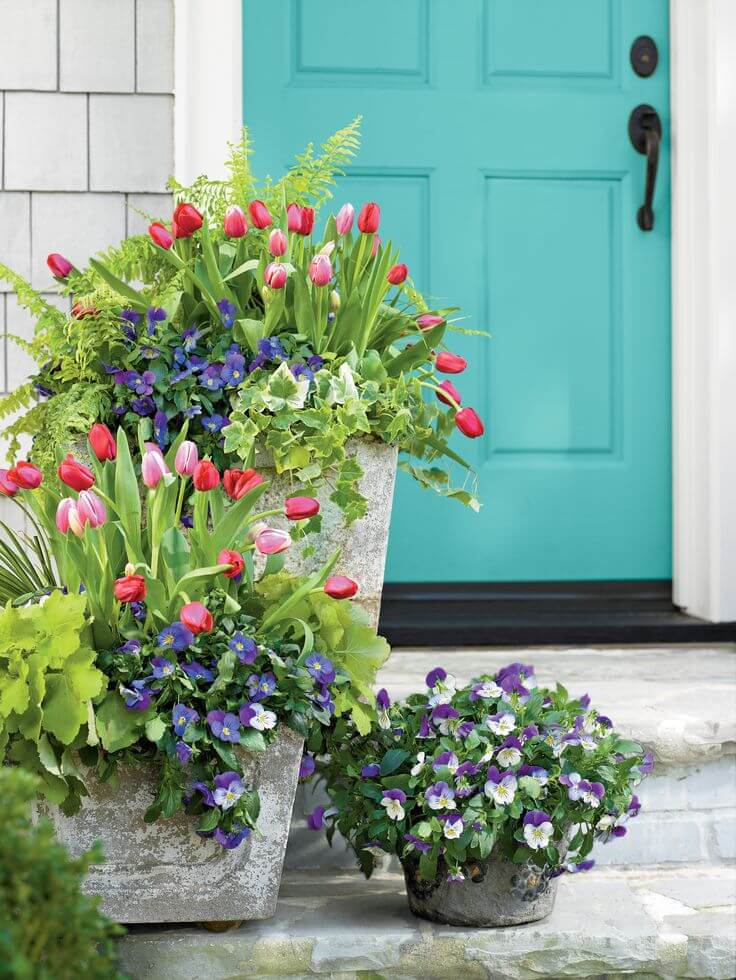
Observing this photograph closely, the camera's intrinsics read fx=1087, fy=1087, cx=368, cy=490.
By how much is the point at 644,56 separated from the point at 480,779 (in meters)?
1.93

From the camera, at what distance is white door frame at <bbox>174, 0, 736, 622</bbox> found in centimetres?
255

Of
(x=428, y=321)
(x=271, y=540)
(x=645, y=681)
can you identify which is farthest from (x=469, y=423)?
(x=645, y=681)

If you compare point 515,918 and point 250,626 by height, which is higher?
point 250,626

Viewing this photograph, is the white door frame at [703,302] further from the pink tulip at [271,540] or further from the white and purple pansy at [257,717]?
the white and purple pansy at [257,717]

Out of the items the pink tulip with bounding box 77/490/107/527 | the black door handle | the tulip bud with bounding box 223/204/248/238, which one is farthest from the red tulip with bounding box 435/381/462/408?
the black door handle

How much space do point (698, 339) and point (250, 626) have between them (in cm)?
162

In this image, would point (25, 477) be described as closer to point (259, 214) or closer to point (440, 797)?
point (259, 214)

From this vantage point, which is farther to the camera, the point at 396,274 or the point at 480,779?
the point at 396,274

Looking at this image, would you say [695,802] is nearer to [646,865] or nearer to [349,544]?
[646,865]

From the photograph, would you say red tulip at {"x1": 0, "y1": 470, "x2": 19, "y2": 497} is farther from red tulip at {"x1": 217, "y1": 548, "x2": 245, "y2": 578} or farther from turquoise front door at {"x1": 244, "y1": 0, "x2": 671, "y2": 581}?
turquoise front door at {"x1": 244, "y1": 0, "x2": 671, "y2": 581}

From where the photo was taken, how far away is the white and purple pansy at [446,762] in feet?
4.91

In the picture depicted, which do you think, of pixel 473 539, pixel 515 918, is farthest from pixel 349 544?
pixel 473 539

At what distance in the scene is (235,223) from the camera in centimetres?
161

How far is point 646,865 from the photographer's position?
1.87 m
